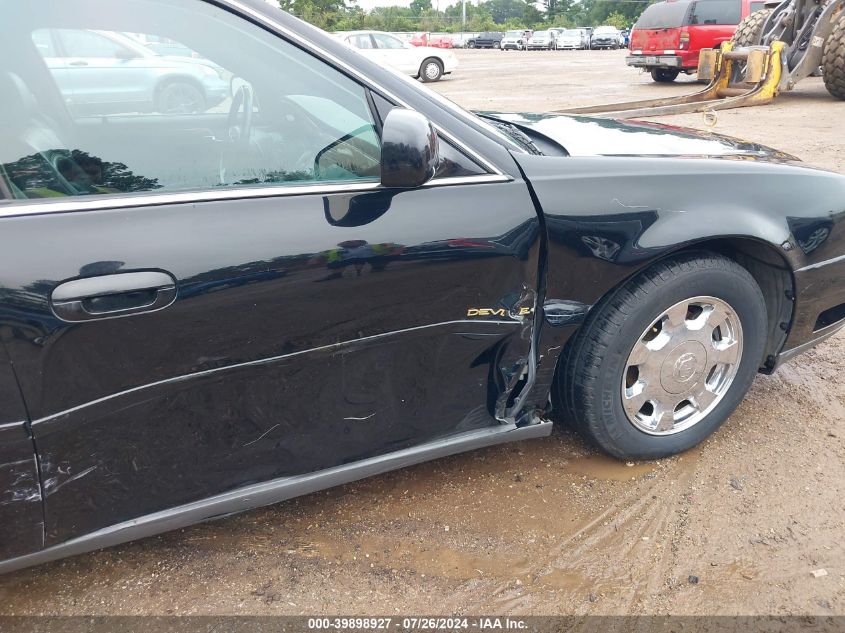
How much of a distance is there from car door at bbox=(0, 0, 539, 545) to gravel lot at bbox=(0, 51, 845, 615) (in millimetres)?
362

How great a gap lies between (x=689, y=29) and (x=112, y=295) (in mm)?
16058

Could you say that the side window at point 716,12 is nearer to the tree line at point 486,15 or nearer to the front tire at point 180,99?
the front tire at point 180,99

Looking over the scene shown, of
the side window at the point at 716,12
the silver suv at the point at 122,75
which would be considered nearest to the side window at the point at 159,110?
the silver suv at the point at 122,75

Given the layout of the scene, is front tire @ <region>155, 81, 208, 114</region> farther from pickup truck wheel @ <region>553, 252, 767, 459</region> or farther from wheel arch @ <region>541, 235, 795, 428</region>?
pickup truck wheel @ <region>553, 252, 767, 459</region>

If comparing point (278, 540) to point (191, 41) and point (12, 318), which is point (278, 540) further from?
point (191, 41)

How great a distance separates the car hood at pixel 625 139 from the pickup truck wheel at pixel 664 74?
48.2 ft

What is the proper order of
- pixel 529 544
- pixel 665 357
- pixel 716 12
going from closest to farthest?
pixel 529 544 → pixel 665 357 → pixel 716 12

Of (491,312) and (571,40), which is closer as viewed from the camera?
(491,312)

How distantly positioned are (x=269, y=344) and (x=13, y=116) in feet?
2.70

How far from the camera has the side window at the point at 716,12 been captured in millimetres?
14641

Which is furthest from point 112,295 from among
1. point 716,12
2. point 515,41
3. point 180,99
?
point 515,41

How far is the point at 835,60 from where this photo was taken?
33.1 ft

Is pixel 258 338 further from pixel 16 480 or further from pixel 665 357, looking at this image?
pixel 665 357

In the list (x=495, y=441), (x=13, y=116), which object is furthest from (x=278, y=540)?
(x=13, y=116)
